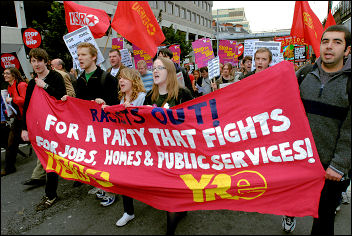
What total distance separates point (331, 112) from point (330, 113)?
11 mm

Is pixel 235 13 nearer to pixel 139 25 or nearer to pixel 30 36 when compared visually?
pixel 30 36

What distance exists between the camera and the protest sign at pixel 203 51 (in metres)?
7.85

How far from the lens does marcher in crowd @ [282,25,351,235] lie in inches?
81.4

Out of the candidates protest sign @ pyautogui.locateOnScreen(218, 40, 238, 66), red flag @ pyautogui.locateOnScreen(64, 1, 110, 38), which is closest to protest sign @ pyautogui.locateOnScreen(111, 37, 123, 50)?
red flag @ pyautogui.locateOnScreen(64, 1, 110, 38)

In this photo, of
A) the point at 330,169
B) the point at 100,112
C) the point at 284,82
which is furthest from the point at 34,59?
the point at 330,169

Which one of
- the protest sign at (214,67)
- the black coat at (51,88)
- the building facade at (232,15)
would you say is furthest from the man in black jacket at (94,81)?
the building facade at (232,15)

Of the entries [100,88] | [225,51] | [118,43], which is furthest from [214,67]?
[225,51]

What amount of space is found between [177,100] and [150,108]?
344 millimetres

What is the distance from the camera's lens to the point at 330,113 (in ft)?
6.98

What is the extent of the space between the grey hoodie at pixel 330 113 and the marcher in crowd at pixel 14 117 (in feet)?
16.3

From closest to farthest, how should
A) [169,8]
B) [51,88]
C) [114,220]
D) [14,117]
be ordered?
[114,220]
[51,88]
[14,117]
[169,8]

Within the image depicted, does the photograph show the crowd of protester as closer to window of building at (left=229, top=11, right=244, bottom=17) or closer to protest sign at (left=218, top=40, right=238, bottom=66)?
protest sign at (left=218, top=40, right=238, bottom=66)

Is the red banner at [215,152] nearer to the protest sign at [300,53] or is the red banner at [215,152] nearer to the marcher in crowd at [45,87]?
the marcher in crowd at [45,87]

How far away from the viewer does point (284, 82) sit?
2.31 m
